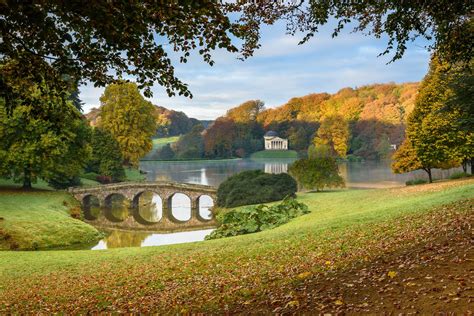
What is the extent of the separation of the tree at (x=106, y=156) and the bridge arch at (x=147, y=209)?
484 cm

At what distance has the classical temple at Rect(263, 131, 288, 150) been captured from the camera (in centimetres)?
12469

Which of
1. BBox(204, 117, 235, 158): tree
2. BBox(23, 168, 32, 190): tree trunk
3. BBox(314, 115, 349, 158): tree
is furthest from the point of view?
BBox(204, 117, 235, 158): tree

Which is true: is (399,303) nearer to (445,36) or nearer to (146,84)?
(146,84)

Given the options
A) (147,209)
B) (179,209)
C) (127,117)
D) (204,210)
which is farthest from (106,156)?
(204,210)

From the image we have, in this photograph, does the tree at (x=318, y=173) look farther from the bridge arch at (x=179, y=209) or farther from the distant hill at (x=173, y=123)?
the distant hill at (x=173, y=123)

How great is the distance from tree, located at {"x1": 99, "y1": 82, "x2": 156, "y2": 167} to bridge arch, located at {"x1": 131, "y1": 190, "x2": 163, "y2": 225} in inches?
263

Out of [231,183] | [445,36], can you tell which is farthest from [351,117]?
[445,36]

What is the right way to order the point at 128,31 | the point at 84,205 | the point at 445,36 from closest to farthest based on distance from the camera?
the point at 128,31, the point at 445,36, the point at 84,205

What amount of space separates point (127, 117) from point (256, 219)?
3307 cm

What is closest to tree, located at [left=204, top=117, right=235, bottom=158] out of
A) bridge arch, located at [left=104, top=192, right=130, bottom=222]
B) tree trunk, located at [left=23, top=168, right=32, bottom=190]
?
bridge arch, located at [left=104, top=192, right=130, bottom=222]

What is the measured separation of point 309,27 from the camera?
33.3 feet

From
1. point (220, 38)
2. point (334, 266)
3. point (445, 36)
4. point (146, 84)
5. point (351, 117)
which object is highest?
point (351, 117)

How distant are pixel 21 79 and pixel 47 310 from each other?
5309 mm

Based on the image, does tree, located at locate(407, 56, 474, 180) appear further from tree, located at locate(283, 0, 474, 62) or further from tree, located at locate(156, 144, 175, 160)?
tree, located at locate(156, 144, 175, 160)
